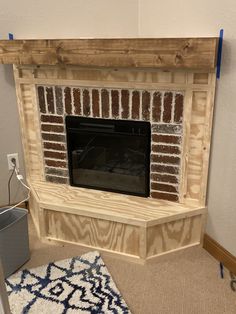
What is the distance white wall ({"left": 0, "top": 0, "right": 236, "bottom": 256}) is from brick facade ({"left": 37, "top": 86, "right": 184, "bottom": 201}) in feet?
0.72

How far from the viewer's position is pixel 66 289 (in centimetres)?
166

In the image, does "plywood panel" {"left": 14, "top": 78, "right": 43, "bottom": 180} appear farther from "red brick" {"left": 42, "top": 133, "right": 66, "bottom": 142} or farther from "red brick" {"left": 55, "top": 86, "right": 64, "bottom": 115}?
"red brick" {"left": 55, "top": 86, "right": 64, "bottom": 115}

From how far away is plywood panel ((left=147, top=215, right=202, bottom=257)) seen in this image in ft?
6.03

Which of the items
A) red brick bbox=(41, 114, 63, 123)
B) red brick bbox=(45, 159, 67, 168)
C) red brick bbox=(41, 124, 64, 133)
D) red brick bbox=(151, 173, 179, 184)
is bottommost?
red brick bbox=(151, 173, 179, 184)


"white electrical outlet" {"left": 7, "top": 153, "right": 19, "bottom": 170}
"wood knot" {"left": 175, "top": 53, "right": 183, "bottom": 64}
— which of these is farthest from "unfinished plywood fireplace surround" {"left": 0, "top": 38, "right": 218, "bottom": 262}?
"white electrical outlet" {"left": 7, "top": 153, "right": 19, "bottom": 170}

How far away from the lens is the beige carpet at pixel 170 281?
1554mm

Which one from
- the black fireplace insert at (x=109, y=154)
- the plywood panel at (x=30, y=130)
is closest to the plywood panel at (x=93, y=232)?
the black fireplace insert at (x=109, y=154)

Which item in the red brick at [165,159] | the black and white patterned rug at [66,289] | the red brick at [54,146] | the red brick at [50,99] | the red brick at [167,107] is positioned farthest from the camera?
the red brick at [54,146]

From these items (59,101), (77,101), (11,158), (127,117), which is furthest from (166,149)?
(11,158)

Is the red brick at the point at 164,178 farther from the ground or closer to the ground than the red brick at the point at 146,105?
closer to the ground

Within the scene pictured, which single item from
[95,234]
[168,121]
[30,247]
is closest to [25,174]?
[30,247]

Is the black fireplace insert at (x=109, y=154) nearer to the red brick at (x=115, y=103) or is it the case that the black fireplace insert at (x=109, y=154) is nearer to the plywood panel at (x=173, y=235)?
the red brick at (x=115, y=103)

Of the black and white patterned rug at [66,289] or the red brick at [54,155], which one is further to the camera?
the red brick at [54,155]

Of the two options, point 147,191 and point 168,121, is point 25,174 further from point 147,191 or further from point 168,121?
point 168,121
